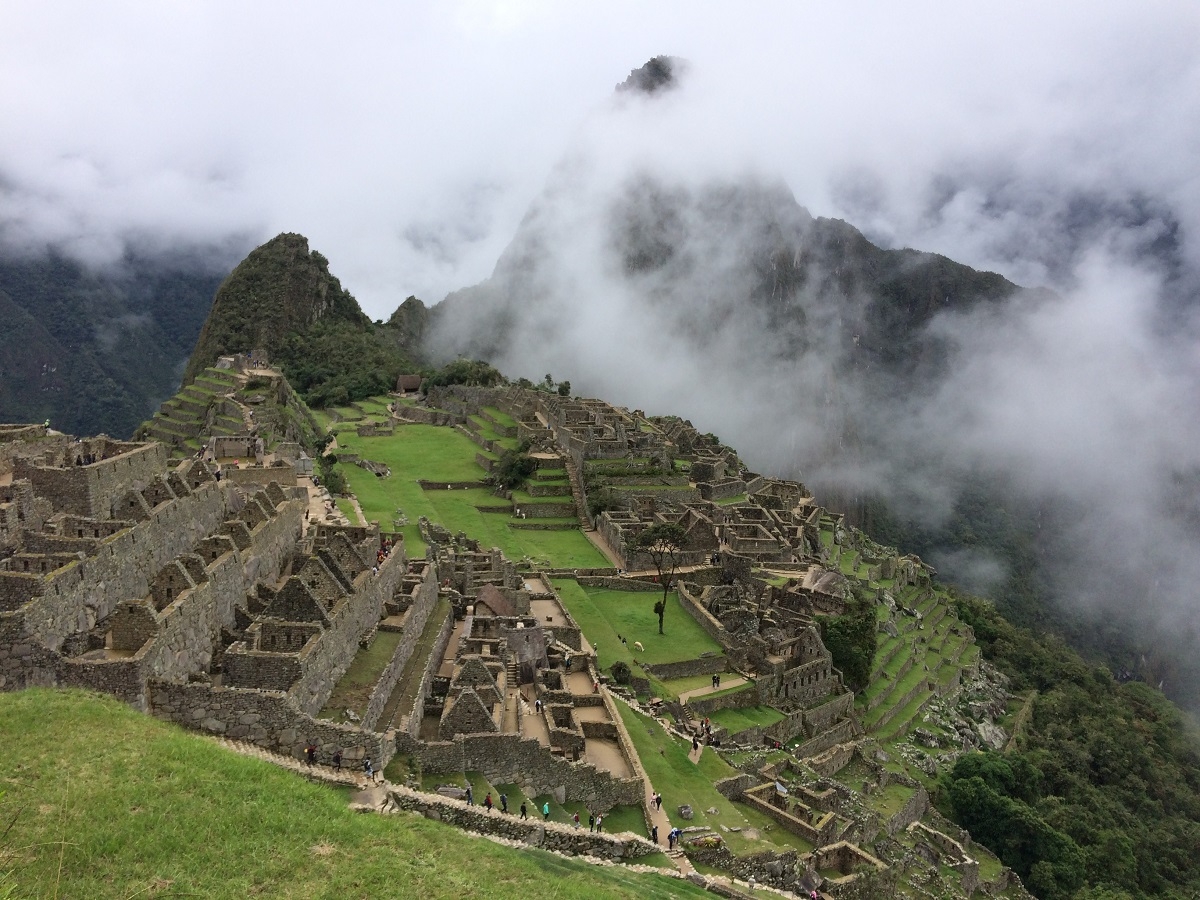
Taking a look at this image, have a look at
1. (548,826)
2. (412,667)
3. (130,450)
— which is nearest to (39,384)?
(130,450)

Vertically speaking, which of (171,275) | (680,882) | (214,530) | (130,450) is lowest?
(680,882)

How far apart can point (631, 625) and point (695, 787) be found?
37.7 feet

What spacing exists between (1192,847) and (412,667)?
129ft

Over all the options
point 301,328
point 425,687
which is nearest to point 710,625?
point 425,687

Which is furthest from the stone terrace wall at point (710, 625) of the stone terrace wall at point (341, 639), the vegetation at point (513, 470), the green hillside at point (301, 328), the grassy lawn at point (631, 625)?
the green hillside at point (301, 328)

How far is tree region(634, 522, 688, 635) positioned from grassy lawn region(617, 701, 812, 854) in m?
13.9

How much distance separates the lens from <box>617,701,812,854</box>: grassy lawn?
18.2 m

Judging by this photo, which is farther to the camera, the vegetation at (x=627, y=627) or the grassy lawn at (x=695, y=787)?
the vegetation at (x=627, y=627)

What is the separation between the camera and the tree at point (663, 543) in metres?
37.1

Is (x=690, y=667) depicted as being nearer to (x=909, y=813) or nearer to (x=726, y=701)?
(x=726, y=701)

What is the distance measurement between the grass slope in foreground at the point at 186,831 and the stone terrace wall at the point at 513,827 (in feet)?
3.10

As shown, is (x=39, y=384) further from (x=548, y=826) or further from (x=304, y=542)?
(x=548, y=826)

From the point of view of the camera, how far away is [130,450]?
19.9m

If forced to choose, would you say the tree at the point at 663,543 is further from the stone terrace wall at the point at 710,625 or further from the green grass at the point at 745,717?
the green grass at the point at 745,717
